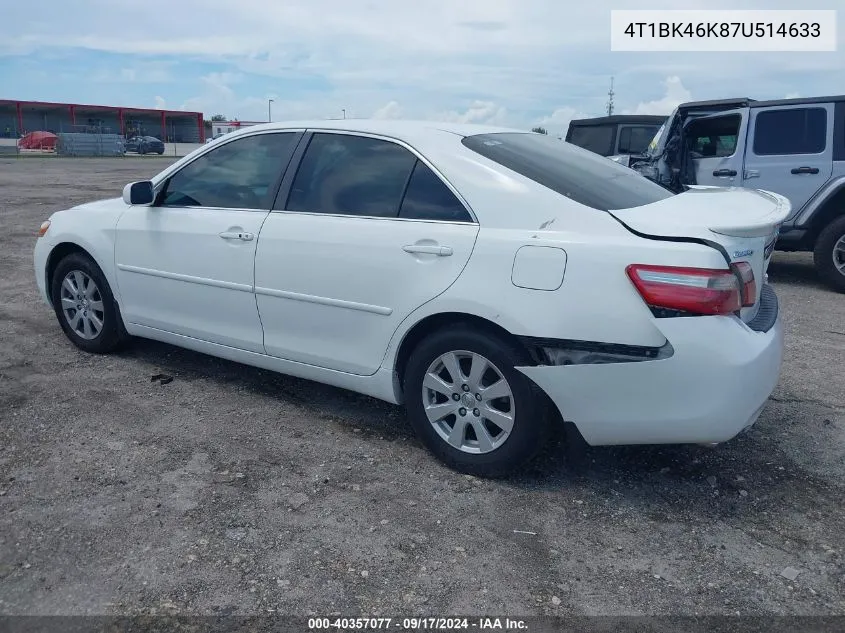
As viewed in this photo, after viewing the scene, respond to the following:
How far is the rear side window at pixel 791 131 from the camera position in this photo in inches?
312

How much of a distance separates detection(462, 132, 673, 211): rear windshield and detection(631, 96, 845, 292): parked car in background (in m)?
4.62

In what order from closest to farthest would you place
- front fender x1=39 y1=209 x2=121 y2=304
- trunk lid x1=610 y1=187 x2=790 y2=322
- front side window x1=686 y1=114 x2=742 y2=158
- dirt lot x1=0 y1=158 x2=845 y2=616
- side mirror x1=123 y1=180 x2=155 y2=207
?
dirt lot x1=0 y1=158 x2=845 y2=616 < trunk lid x1=610 y1=187 x2=790 y2=322 < side mirror x1=123 y1=180 x2=155 y2=207 < front fender x1=39 y1=209 x2=121 y2=304 < front side window x1=686 y1=114 x2=742 y2=158

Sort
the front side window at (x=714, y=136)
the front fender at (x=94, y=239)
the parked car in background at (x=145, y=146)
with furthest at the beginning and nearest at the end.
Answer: the parked car in background at (x=145, y=146)
the front side window at (x=714, y=136)
the front fender at (x=94, y=239)

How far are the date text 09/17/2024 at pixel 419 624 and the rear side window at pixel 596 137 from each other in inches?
417

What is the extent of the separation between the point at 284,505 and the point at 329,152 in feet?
6.11

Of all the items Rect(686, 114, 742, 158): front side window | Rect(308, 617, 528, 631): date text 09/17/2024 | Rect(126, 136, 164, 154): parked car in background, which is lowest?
Rect(308, 617, 528, 631): date text 09/17/2024

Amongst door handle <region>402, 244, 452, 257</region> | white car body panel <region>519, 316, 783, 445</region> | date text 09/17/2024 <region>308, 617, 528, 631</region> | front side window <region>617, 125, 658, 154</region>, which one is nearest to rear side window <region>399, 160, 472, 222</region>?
door handle <region>402, 244, 452, 257</region>

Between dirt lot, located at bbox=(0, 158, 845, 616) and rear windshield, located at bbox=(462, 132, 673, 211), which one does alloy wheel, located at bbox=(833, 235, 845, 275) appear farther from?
rear windshield, located at bbox=(462, 132, 673, 211)

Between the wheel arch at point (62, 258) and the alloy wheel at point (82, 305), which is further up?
the wheel arch at point (62, 258)

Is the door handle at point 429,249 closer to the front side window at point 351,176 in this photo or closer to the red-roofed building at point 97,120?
the front side window at point 351,176

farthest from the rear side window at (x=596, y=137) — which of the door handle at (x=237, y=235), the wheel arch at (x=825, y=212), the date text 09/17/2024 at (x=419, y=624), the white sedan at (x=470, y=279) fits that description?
the date text 09/17/2024 at (x=419, y=624)

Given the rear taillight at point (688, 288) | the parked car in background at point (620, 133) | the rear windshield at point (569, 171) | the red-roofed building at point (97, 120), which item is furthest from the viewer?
the red-roofed building at point (97, 120)

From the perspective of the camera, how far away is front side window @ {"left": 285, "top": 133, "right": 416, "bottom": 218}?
3754 millimetres

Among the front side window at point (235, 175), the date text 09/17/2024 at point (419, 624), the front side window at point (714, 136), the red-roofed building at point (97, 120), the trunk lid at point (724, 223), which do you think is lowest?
the date text 09/17/2024 at point (419, 624)
